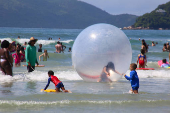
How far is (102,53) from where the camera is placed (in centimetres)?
842

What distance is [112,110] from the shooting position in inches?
242

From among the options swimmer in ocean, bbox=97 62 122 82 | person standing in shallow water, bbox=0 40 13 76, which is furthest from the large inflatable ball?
person standing in shallow water, bbox=0 40 13 76

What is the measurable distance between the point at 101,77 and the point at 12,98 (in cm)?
273

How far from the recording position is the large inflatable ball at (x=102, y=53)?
27.7 feet

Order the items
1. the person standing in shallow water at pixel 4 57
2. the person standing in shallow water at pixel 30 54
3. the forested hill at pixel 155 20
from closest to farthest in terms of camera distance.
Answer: the person standing in shallow water at pixel 4 57
the person standing in shallow water at pixel 30 54
the forested hill at pixel 155 20

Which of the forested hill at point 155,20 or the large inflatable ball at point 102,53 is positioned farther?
the forested hill at point 155,20

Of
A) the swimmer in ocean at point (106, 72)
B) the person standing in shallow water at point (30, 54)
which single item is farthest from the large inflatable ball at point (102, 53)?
the person standing in shallow water at point (30, 54)

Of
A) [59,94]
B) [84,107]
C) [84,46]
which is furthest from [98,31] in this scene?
[84,107]

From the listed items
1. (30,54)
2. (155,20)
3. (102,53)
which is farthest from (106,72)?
(155,20)

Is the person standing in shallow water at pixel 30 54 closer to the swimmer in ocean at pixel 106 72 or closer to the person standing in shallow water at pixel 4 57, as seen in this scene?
the person standing in shallow water at pixel 4 57

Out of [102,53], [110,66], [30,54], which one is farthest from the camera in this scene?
[30,54]

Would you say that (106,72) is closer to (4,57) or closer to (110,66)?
(110,66)

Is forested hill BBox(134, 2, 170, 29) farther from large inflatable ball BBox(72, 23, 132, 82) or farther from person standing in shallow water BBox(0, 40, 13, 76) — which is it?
person standing in shallow water BBox(0, 40, 13, 76)

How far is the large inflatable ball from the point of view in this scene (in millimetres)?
8453
